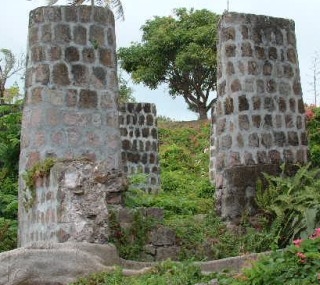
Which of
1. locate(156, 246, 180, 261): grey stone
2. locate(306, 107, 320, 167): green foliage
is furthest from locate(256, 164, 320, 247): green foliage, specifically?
locate(306, 107, 320, 167): green foliage

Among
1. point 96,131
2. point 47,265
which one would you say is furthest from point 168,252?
point 47,265

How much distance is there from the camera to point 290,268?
6.90m

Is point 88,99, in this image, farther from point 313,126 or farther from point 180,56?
point 180,56

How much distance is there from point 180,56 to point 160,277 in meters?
29.7

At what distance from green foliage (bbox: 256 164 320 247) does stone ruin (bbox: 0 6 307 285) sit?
293mm

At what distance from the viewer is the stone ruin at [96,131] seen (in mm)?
9172

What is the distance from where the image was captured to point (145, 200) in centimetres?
1334

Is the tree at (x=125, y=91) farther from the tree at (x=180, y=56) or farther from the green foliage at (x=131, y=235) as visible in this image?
the green foliage at (x=131, y=235)

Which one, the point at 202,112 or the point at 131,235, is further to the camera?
the point at 202,112

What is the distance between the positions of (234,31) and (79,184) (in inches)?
158

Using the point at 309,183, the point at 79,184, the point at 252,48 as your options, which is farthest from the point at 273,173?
the point at 79,184

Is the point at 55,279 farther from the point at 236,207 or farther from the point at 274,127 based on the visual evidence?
the point at 274,127

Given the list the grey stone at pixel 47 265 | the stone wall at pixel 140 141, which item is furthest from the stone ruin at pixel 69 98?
the stone wall at pixel 140 141

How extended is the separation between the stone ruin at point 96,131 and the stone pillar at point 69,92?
0.5 inches
